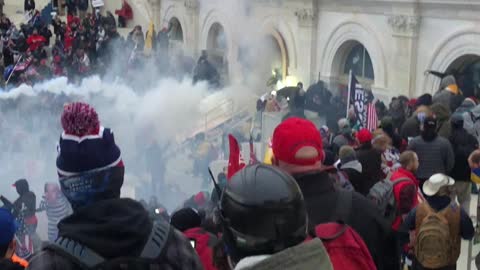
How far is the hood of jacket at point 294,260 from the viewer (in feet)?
7.42

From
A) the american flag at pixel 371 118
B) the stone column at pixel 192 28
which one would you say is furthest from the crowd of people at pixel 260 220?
the stone column at pixel 192 28

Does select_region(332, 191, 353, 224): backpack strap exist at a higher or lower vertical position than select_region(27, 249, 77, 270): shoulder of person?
lower

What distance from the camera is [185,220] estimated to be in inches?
208

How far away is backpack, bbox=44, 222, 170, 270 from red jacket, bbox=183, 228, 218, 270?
1353 millimetres

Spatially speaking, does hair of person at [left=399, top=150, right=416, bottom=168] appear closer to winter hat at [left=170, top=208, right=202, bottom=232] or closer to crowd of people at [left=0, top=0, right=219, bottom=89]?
winter hat at [left=170, top=208, right=202, bottom=232]

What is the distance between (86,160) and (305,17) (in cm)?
1686

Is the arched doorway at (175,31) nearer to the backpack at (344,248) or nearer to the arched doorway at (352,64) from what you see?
the arched doorway at (352,64)

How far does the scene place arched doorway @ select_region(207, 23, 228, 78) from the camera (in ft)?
78.9

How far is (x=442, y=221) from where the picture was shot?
20.5ft

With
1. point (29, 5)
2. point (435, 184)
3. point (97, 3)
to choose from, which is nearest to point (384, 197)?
point (435, 184)

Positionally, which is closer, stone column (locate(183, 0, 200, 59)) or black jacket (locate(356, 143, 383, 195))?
black jacket (locate(356, 143, 383, 195))

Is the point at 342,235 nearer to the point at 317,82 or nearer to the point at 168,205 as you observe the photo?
the point at 168,205

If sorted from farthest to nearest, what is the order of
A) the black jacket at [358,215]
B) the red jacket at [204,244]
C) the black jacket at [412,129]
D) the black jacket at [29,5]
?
the black jacket at [29,5], the black jacket at [412,129], the red jacket at [204,244], the black jacket at [358,215]

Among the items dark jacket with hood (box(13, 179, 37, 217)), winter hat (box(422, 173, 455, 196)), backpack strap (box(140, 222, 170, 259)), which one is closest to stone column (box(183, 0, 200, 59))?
dark jacket with hood (box(13, 179, 37, 217))
